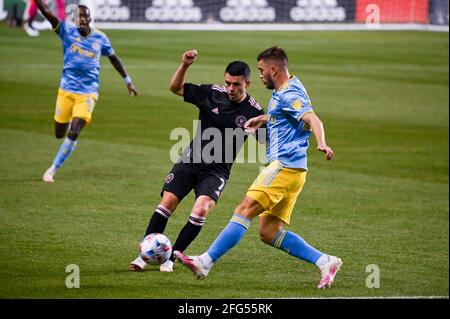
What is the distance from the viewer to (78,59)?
52.9 feet

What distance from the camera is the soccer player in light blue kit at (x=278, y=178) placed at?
951 cm

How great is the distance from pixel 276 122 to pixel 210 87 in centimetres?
126

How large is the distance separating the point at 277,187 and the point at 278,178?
0.10 m

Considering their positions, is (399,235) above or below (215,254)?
below

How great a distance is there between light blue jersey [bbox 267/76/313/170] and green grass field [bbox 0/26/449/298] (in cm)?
132

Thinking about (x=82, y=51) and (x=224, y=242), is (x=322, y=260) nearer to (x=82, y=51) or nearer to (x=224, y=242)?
(x=224, y=242)

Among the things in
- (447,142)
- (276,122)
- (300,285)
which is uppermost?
(276,122)

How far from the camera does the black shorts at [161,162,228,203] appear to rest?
411 inches

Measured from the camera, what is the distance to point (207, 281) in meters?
9.91

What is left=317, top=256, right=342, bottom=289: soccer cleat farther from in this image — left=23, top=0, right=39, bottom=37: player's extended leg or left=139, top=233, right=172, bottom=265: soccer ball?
left=23, top=0, right=39, bottom=37: player's extended leg

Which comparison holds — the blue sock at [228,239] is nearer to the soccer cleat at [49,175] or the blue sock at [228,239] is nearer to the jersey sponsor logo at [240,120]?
the jersey sponsor logo at [240,120]

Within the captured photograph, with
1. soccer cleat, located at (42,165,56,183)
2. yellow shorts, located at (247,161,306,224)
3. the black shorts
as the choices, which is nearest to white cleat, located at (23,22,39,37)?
soccer cleat, located at (42,165,56,183)

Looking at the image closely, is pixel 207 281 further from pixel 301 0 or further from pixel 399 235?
pixel 301 0
